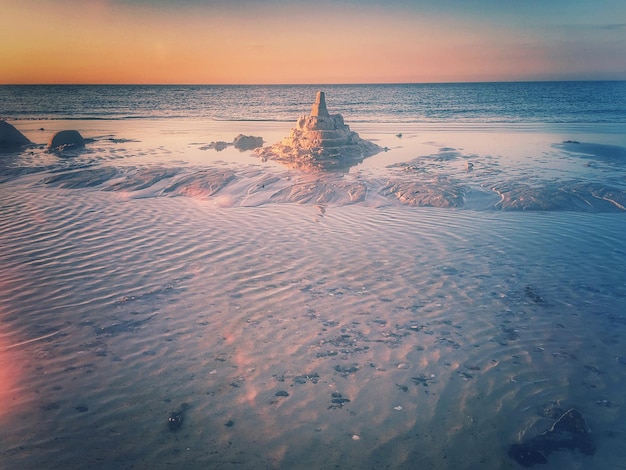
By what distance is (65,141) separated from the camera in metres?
31.6

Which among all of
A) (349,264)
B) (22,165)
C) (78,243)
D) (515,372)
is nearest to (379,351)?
(515,372)

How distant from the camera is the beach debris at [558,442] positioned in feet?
17.9

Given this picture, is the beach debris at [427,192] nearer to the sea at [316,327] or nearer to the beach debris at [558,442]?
the sea at [316,327]

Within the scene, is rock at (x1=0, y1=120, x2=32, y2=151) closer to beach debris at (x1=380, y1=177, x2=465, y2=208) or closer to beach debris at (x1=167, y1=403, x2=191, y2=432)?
beach debris at (x1=380, y1=177, x2=465, y2=208)

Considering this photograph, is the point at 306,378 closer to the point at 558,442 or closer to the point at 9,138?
the point at 558,442

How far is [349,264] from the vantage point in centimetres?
1128

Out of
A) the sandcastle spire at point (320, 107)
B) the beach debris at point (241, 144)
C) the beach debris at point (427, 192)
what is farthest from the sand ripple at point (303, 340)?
the beach debris at point (241, 144)

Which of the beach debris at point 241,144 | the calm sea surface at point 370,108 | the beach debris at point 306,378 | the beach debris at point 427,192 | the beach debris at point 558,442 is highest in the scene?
the calm sea surface at point 370,108

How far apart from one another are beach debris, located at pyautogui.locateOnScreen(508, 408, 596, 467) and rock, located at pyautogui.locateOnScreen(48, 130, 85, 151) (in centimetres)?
3409

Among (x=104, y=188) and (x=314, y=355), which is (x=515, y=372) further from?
(x=104, y=188)

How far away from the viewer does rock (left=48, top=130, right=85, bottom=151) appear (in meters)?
30.9

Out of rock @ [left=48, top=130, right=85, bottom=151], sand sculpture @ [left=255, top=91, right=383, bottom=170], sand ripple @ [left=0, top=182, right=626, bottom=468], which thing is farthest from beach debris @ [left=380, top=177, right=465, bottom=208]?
rock @ [left=48, top=130, right=85, bottom=151]

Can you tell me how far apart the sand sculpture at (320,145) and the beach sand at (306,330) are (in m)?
8.37

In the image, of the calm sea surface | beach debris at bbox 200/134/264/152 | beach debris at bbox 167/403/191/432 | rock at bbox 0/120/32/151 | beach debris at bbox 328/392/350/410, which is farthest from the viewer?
the calm sea surface
